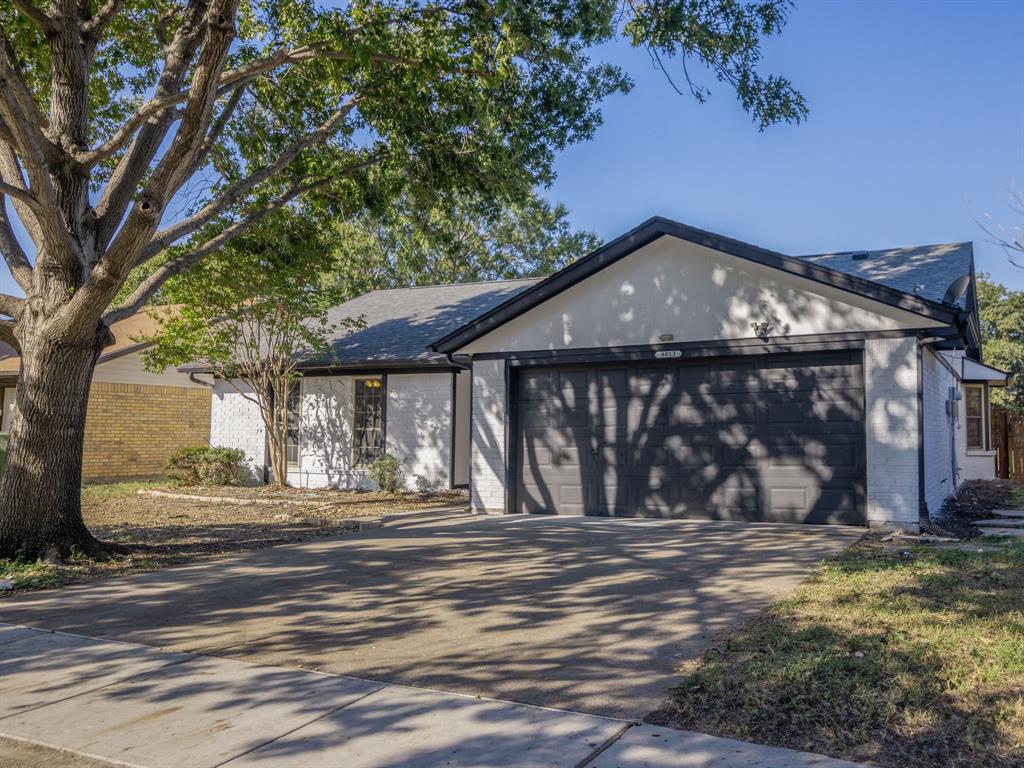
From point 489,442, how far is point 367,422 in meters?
4.81

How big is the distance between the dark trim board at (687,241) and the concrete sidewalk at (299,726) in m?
8.26

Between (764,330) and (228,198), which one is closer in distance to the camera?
(228,198)

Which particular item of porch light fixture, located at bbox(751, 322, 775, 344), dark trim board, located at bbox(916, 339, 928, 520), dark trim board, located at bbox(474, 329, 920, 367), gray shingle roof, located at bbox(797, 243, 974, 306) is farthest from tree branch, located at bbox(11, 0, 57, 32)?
dark trim board, located at bbox(916, 339, 928, 520)

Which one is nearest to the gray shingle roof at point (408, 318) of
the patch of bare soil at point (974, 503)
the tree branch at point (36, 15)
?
the tree branch at point (36, 15)

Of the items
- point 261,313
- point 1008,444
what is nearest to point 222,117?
point 261,313

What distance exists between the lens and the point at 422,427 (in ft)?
56.2

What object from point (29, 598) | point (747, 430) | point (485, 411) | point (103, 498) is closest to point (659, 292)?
point (747, 430)

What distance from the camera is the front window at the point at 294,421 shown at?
1870 cm

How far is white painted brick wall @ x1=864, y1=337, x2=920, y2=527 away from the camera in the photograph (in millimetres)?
10797

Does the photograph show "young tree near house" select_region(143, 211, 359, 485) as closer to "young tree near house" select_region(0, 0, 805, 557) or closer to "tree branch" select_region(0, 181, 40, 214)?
"young tree near house" select_region(0, 0, 805, 557)

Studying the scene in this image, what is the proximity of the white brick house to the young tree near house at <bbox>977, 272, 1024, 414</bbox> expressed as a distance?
15.3m

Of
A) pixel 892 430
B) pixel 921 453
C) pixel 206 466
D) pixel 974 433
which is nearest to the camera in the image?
pixel 921 453

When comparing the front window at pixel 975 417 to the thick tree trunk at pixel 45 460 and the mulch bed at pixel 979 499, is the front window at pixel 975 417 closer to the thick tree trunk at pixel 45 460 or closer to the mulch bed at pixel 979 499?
the mulch bed at pixel 979 499

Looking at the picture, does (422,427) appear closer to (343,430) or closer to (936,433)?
(343,430)
